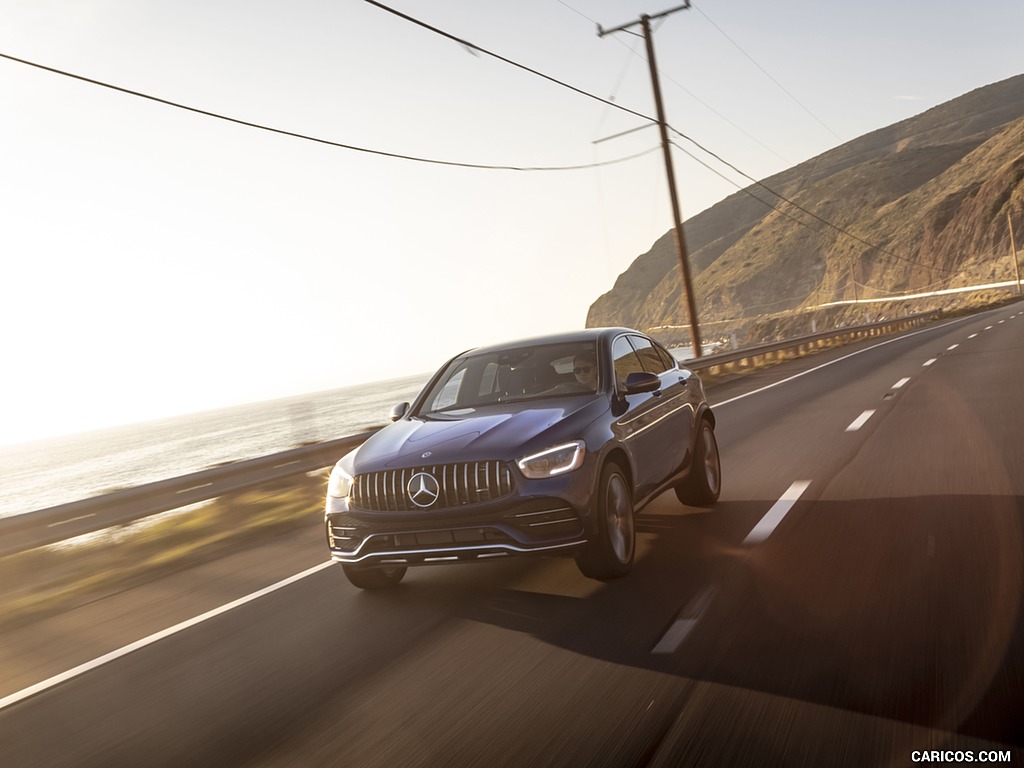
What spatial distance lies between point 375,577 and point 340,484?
0.80m

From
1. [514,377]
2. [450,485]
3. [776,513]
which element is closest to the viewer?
[450,485]

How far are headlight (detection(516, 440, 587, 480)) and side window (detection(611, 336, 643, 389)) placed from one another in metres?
1.12

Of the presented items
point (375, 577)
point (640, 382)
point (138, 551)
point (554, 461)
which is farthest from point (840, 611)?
point (138, 551)

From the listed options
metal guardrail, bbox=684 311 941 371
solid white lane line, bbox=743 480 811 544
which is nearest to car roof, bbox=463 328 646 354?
solid white lane line, bbox=743 480 811 544

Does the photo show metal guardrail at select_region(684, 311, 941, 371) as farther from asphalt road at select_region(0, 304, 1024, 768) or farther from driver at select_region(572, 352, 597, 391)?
asphalt road at select_region(0, 304, 1024, 768)

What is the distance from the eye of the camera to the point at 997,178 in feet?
397

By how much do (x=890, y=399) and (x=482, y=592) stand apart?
1109 centimetres

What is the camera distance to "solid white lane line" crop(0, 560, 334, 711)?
4.90m

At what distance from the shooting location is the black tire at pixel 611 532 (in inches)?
217

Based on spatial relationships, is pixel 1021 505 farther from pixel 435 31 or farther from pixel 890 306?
pixel 890 306

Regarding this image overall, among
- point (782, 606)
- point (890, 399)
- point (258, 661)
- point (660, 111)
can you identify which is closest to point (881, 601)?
point (782, 606)

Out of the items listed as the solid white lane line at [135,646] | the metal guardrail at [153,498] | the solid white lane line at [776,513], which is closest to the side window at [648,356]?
the solid white lane line at [776,513]

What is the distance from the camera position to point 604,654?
4.46 meters

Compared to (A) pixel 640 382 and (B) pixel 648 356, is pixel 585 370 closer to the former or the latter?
(A) pixel 640 382
